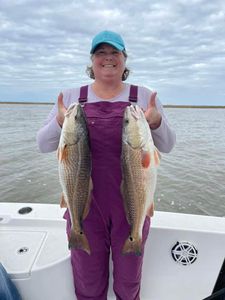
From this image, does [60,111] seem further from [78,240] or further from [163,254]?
[163,254]

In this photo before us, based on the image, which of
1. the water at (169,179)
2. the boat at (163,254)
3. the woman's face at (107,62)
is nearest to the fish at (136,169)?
the woman's face at (107,62)

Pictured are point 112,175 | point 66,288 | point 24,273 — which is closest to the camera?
point 112,175

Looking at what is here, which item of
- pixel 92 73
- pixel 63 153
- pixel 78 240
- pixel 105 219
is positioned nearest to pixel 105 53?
pixel 92 73

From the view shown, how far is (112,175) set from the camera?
2318mm

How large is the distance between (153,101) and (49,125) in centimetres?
83

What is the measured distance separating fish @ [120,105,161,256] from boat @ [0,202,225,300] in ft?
3.10

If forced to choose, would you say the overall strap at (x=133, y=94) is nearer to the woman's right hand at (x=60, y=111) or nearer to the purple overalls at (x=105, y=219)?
the purple overalls at (x=105, y=219)

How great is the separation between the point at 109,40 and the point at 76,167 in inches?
38.7

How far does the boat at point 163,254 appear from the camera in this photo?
2918 millimetres

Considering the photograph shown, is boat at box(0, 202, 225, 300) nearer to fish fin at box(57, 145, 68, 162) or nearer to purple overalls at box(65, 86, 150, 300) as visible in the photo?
purple overalls at box(65, 86, 150, 300)

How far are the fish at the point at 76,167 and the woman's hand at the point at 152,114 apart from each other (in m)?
0.47

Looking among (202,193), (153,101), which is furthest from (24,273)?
(202,193)

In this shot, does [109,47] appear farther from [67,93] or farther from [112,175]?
[112,175]

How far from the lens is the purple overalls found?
7.54 ft
